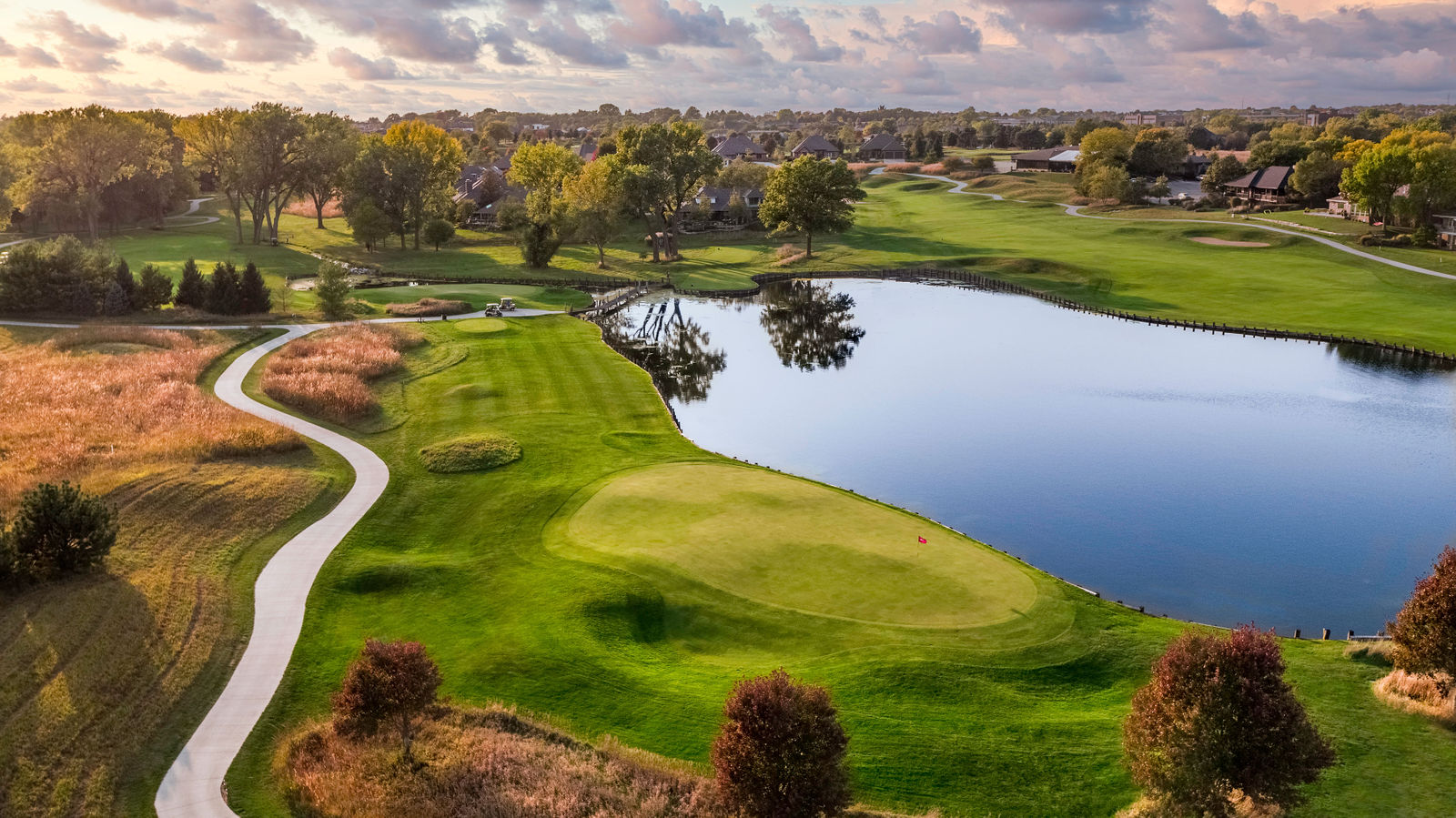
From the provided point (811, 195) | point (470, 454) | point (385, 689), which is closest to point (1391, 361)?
point (811, 195)

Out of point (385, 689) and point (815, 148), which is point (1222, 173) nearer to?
point (815, 148)

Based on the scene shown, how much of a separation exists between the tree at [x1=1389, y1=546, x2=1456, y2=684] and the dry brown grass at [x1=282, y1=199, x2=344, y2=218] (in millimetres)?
139457

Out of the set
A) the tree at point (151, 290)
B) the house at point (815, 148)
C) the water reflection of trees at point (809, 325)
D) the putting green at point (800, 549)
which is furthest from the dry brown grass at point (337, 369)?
the house at point (815, 148)

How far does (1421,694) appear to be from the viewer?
2431 cm

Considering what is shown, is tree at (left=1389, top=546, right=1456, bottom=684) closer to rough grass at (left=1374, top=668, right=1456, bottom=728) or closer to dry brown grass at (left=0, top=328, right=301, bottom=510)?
rough grass at (left=1374, top=668, right=1456, bottom=728)

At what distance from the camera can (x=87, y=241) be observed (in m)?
109

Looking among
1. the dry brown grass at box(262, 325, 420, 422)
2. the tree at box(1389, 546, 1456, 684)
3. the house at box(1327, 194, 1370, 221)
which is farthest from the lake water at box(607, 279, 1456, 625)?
the house at box(1327, 194, 1370, 221)

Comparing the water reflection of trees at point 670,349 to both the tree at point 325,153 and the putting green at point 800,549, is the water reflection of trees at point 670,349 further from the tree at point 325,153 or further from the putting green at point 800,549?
the tree at point 325,153

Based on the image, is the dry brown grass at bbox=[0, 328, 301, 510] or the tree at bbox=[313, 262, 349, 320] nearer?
the dry brown grass at bbox=[0, 328, 301, 510]

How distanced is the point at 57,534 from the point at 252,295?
48193 millimetres

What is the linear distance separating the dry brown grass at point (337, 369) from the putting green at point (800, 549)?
17625mm

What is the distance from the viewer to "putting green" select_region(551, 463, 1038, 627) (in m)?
29.8

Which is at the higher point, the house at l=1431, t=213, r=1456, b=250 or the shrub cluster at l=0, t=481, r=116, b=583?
the house at l=1431, t=213, r=1456, b=250

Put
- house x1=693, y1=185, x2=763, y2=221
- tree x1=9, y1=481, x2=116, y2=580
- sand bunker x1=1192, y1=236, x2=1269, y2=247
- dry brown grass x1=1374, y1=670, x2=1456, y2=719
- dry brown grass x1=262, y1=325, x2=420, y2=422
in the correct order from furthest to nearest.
Result: house x1=693, y1=185, x2=763, y2=221 < sand bunker x1=1192, y1=236, x2=1269, y2=247 < dry brown grass x1=262, y1=325, x2=420, y2=422 < tree x1=9, y1=481, x2=116, y2=580 < dry brown grass x1=1374, y1=670, x2=1456, y2=719
